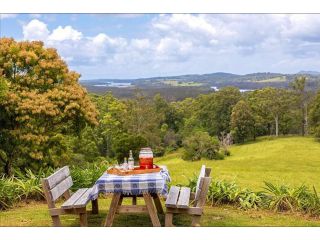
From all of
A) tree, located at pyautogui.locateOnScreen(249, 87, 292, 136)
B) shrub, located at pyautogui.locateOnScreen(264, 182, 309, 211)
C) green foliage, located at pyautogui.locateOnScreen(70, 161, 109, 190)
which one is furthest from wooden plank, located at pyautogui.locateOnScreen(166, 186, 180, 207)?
tree, located at pyautogui.locateOnScreen(249, 87, 292, 136)

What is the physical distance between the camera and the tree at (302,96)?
5430 centimetres

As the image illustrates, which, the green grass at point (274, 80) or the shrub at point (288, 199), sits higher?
the shrub at point (288, 199)

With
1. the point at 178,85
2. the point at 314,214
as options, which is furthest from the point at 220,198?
the point at 178,85

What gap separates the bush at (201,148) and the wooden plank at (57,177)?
38.1 meters

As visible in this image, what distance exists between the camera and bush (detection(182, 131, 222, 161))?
45.2 meters

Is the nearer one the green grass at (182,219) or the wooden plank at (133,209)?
the wooden plank at (133,209)

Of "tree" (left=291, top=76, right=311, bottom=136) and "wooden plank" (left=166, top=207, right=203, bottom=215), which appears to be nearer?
"wooden plank" (left=166, top=207, right=203, bottom=215)

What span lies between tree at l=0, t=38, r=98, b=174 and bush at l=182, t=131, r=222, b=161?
28004mm

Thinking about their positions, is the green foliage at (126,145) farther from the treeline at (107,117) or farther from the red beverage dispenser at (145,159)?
the red beverage dispenser at (145,159)

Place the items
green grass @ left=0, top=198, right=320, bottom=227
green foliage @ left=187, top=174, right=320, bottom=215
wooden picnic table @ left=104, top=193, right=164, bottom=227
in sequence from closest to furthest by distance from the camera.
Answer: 1. wooden picnic table @ left=104, top=193, right=164, bottom=227
2. green grass @ left=0, top=198, right=320, bottom=227
3. green foliage @ left=187, top=174, right=320, bottom=215

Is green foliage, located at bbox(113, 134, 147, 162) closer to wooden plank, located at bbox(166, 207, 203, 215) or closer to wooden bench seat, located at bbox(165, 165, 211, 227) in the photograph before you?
wooden bench seat, located at bbox(165, 165, 211, 227)

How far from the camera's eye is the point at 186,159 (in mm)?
45906

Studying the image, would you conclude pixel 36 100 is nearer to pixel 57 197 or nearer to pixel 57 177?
pixel 57 177

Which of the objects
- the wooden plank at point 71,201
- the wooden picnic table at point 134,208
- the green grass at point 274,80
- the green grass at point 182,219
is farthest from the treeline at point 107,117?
the green grass at point 274,80
